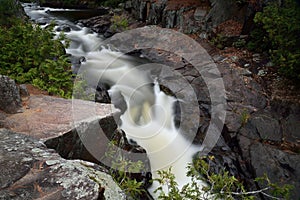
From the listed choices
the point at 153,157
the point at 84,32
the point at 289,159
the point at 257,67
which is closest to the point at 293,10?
the point at 257,67

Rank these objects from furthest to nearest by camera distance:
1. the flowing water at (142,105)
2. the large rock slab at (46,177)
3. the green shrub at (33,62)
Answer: the flowing water at (142,105)
the green shrub at (33,62)
the large rock slab at (46,177)

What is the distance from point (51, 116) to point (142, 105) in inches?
150

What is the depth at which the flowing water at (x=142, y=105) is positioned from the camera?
20.3 feet

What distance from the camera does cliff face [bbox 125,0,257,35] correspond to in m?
10.8

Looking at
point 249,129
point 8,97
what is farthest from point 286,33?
point 8,97

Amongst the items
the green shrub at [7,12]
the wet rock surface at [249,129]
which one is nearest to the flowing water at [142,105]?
the wet rock surface at [249,129]

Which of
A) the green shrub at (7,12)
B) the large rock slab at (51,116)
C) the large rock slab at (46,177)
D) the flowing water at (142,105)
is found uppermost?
the green shrub at (7,12)

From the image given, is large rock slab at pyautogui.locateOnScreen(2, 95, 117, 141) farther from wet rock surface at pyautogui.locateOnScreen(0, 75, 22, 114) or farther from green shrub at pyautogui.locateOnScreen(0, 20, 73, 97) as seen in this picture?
green shrub at pyautogui.locateOnScreen(0, 20, 73, 97)

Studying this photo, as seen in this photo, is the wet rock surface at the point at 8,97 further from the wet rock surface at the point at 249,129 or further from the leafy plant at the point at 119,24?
the leafy plant at the point at 119,24

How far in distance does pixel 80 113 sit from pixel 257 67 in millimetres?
6722

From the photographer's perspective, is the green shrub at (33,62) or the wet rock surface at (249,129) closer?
the wet rock surface at (249,129)

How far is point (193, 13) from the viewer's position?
→ 12.1 meters

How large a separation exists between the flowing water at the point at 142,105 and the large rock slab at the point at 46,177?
123 inches

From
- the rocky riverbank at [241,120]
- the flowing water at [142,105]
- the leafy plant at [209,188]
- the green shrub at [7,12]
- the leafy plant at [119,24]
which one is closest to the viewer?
the leafy plant at [209,188]
